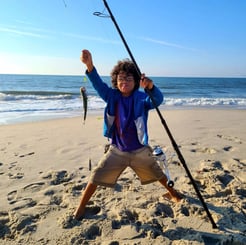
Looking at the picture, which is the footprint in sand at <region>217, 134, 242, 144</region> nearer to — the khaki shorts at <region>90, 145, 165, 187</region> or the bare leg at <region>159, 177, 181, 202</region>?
the bare leg at <region>159, 177, 181, 202</region>

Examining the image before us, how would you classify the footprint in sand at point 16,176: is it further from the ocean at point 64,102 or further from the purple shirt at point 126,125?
the purple shirt at point 126,125

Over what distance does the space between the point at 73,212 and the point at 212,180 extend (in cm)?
199

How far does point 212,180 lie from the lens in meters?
4.07

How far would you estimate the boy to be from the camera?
3145mm

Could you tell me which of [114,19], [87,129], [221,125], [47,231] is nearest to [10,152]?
[87,129]

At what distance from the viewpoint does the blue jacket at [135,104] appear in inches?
122

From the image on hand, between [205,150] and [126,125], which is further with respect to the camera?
[205,150]

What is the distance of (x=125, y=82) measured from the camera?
124 inches

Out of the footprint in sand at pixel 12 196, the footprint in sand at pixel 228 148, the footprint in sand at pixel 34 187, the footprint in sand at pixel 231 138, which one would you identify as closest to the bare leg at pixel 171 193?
the footprint in sand at pixel 34 187

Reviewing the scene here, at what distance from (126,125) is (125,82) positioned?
0.47m

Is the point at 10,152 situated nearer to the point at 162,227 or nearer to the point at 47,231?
the point at 47,231

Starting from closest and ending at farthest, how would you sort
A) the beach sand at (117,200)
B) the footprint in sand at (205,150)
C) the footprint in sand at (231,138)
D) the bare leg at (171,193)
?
the beach sand at (117,200) → the bare leg at (171,193) → the footprint in sand at (205,150) → the footprint in sand at (231,138)

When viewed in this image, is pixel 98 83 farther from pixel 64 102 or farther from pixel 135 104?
pixel 64 102

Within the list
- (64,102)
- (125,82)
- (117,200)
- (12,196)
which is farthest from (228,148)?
(64,102)
